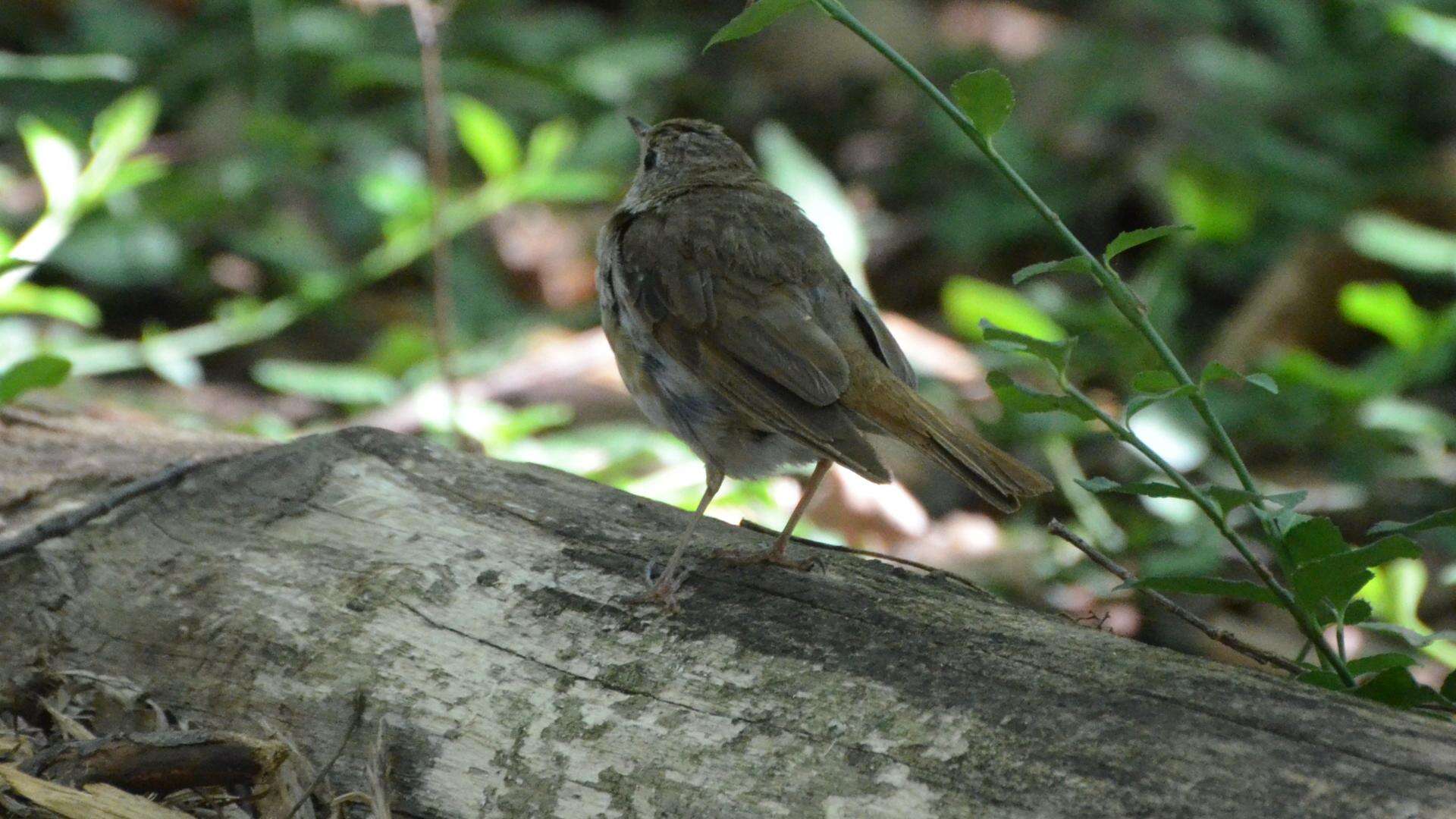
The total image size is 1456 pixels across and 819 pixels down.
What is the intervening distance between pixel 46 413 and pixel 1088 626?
2587 mm

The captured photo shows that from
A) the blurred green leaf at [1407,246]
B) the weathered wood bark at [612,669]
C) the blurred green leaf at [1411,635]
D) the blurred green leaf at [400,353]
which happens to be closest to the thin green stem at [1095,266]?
the blurred green leaf at [1411,635]

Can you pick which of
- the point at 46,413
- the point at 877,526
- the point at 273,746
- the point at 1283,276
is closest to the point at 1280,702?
the point at 273,746

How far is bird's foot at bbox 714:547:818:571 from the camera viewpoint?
2.90 m

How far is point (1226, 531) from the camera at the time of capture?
8.03 feet

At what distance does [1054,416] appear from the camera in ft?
17.3

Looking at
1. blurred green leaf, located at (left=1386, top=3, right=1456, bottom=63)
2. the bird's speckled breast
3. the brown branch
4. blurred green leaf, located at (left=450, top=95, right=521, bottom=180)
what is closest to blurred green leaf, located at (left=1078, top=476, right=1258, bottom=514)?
the bird's speckled breast

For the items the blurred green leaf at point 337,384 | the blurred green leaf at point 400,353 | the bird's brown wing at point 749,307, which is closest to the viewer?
the bird's brown wing at point 749,307

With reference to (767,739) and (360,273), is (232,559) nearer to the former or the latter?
(767,739)

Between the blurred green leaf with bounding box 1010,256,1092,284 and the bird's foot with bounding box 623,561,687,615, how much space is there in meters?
0.82

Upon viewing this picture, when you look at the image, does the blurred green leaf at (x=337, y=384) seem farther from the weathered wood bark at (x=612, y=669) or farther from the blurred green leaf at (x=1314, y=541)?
the blurred green leaf at (x=1314, y=541)

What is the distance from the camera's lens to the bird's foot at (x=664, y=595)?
2707 mm

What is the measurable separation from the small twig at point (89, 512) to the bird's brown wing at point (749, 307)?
1033 mm

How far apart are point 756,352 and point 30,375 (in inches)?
62.1

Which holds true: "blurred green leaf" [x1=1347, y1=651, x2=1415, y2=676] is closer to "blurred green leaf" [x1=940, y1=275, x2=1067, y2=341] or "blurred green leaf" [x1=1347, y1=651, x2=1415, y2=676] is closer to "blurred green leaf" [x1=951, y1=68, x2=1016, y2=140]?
"blurred green leaf" [x1=951, y1=68, x2=1016, y2=140]
